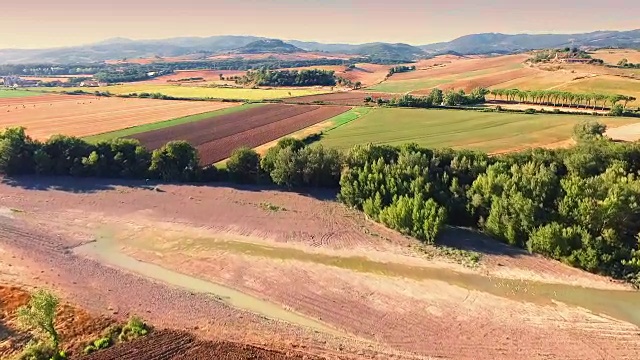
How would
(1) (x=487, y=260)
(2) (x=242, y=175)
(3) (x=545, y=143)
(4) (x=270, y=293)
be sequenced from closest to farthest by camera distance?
(4) (x=270, y=293) < (1) (x=487, y=260) < (2) (x=242, y=175) < (3) (x=545, y=143)

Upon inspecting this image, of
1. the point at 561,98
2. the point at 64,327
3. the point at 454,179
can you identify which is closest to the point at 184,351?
the point at 64,327

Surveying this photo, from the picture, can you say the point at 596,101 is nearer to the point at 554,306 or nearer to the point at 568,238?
the point at 568,238

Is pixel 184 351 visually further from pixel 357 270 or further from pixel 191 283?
pixel 357 270

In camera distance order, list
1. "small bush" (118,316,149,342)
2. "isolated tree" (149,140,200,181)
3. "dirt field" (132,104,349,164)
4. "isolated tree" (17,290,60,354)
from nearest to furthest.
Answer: "isolated tree" (17,290,60,354)
"small bush" (118,316,149,342)
"isolated tree" (149,140,200,181)
"dirt field" (132,104,349,164)

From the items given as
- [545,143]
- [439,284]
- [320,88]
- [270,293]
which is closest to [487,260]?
[439,284]

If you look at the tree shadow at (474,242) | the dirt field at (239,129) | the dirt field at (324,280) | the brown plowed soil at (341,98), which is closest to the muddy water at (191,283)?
the dirt field at (324,280)

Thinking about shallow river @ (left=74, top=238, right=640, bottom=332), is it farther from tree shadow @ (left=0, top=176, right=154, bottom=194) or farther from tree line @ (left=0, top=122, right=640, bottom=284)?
tree shadow @ (left=0, top=176, right=154, bottom=194)

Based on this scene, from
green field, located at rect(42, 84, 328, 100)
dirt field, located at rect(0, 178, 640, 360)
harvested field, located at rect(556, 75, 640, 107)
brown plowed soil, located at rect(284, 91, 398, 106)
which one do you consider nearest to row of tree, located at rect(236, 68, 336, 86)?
green field, located at rect(42, 84, 328, 100)

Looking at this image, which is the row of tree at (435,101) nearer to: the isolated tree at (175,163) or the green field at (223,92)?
the green field at (223,92)

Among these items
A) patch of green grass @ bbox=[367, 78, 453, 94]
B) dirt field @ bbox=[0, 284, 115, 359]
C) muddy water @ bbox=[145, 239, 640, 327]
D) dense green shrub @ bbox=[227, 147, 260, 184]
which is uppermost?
patch of green grass @ bbox=[367, 78, 453, 94]
